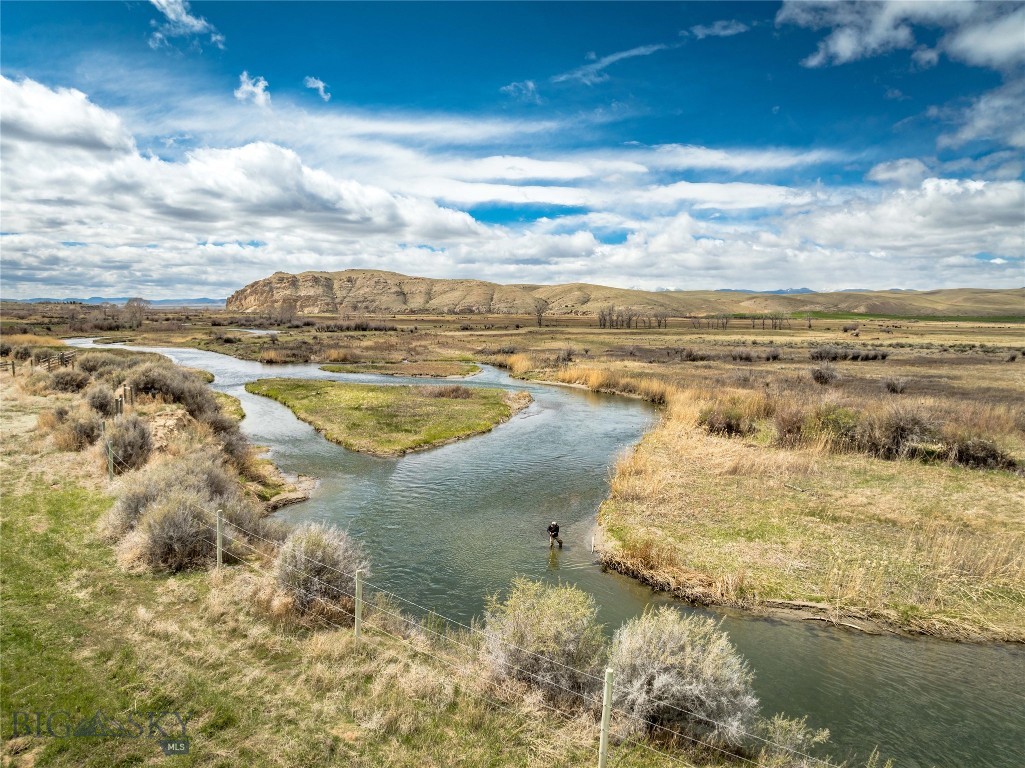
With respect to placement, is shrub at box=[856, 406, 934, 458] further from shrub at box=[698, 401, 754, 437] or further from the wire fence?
the wire fence

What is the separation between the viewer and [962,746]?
9.49 metres

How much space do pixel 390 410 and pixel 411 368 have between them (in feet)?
88.1

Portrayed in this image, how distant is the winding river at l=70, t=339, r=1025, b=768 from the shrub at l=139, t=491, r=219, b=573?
4304mm

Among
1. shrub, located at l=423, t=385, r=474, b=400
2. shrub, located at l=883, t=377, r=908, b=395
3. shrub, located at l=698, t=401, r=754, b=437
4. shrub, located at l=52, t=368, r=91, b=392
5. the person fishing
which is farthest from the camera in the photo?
shrub, located at l=423, t=385, r=474, b=400

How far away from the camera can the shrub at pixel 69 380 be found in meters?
34.6

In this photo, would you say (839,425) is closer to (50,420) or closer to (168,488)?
(168,488)

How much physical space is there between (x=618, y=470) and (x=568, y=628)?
46.4ft

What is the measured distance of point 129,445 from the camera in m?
19.6

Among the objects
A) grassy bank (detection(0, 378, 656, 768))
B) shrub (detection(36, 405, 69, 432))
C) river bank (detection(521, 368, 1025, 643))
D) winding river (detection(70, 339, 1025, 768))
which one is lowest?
winding river (detection(70, 339, 1025, 768))

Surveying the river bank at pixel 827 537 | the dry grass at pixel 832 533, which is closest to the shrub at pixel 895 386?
the river bank at pixel 827 537

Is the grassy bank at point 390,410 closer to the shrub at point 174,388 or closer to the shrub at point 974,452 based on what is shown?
the shrub at point 174,388

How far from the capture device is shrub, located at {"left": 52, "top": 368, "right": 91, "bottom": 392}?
34625mm

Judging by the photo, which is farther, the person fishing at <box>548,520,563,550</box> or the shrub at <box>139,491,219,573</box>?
the person fishing at <box>548,520,563,550</box>

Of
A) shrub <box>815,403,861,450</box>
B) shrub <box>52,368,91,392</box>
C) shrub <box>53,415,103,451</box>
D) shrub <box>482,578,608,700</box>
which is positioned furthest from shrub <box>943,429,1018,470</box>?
shrub <box>52,368,91,392</box>
